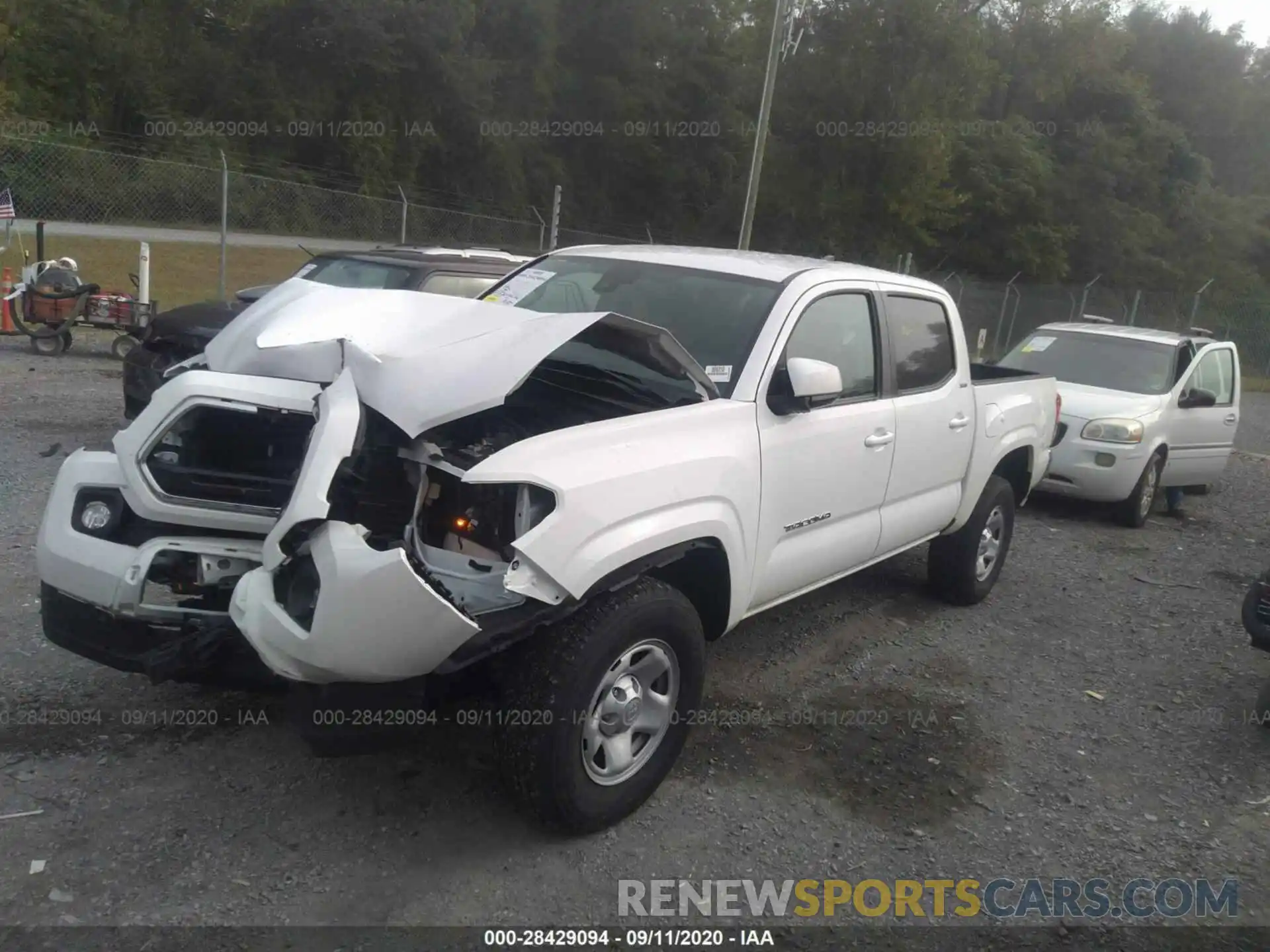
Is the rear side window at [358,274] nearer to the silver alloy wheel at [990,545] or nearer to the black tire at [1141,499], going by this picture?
the silver alloy wheel at [990,545]

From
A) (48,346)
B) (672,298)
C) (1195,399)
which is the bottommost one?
(48,346)

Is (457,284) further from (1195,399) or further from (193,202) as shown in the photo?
(193,202)

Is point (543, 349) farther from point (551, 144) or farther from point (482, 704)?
point (551, 144)

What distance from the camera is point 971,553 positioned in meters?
6.04

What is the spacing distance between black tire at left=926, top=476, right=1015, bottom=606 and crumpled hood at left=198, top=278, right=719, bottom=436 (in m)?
2.64

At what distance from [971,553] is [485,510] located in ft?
12.0

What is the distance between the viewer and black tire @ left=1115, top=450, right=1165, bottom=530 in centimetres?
880

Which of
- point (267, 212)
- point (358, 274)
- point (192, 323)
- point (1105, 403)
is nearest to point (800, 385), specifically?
point (358, 274)

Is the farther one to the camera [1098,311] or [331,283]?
[1098,311]

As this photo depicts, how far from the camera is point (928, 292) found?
563 centimetres

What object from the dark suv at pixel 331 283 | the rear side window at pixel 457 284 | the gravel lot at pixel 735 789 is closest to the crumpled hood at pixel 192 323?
the dark suv at pixel 331 283

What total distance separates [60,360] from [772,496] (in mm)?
10467

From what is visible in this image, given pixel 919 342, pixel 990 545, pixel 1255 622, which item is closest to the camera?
pixel 1255 622

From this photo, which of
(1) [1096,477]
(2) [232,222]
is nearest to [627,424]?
(1) [1096,477]
